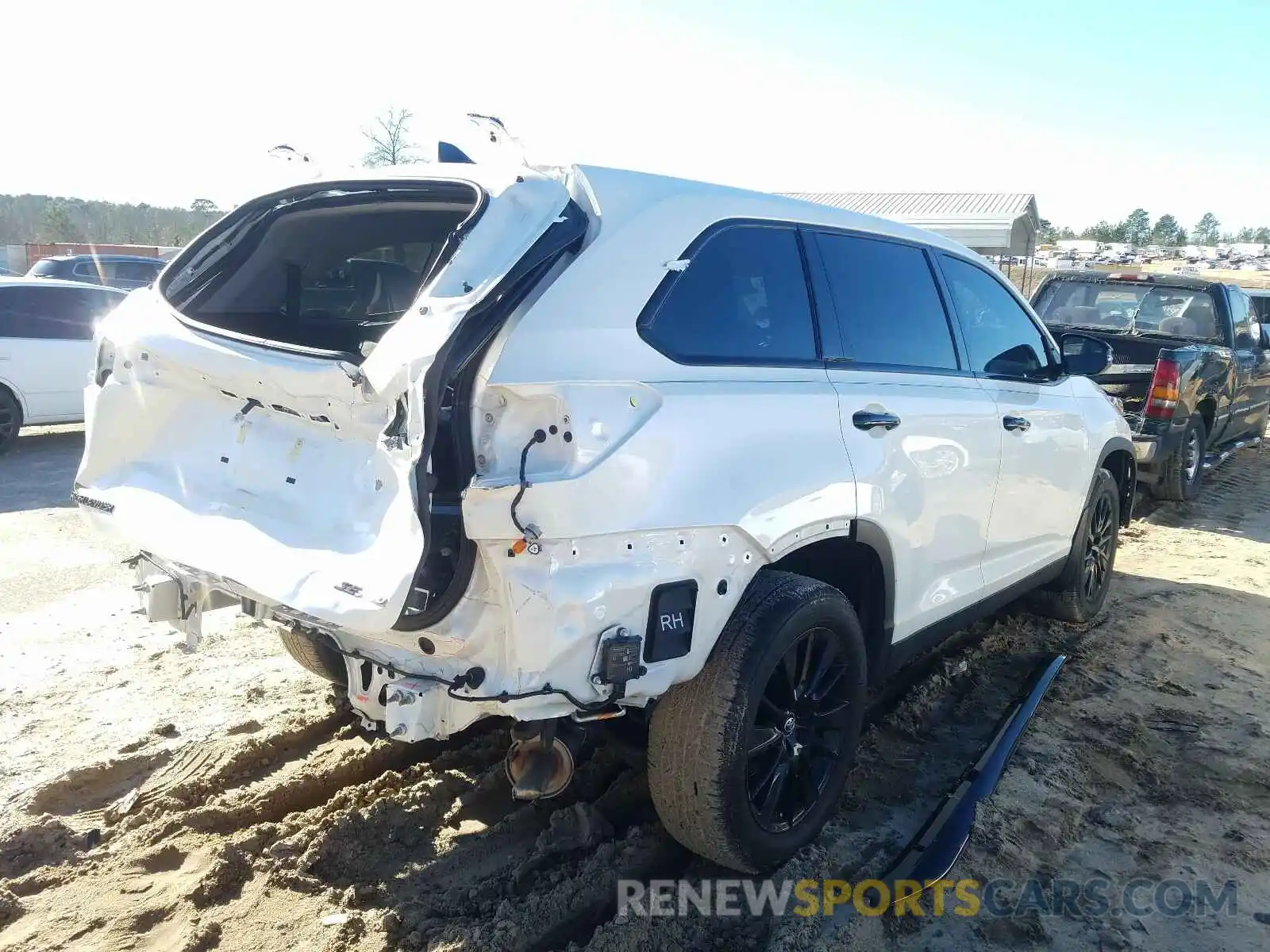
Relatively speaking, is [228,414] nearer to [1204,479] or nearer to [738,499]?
[738,499]

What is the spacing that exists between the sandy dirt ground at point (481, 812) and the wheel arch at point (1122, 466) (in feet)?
3.30

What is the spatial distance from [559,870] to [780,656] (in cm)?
96

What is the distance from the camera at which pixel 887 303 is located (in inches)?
139

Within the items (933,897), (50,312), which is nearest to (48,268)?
(50,312)

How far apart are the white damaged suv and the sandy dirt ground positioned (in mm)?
379

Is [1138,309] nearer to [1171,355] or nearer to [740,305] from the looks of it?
[1171,355]

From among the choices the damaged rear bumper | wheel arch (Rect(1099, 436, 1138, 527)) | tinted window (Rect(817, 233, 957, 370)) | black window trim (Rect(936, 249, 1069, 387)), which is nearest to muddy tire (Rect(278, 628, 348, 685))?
the damaged rear bumper

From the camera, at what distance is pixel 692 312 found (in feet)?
8.85

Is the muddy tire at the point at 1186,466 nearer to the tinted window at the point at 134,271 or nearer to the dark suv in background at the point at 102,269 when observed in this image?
the dark suv in background at the point at 102,269

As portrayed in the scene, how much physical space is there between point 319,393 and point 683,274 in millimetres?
1042

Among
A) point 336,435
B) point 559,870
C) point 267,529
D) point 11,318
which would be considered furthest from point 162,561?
point 11,318

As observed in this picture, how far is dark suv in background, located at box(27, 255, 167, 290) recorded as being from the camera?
17.0 m

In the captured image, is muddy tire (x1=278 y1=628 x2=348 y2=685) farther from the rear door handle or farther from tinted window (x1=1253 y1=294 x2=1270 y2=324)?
tinted window (x1=1253 y1=294 x2=1270 y2=324)

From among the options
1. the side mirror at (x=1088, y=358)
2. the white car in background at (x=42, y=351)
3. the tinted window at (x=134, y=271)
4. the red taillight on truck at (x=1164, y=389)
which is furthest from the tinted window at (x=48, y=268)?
the side mirror at (x=1088, y=358)
